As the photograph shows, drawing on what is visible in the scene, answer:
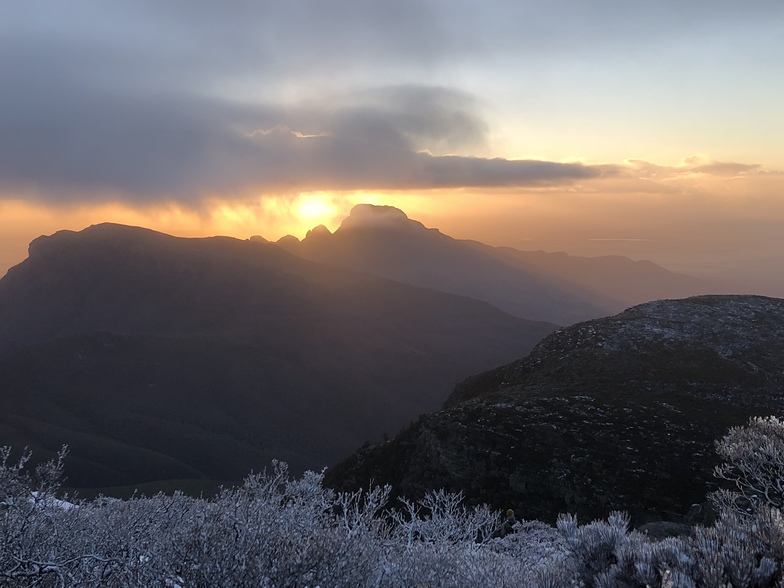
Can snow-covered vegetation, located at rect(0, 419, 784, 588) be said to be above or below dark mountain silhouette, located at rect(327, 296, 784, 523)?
above

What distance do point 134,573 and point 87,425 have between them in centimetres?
13089

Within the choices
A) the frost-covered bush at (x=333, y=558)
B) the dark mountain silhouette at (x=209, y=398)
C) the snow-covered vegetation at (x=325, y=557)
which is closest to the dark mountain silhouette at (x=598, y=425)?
the snow-covered vegetation at (x=325, y=557)

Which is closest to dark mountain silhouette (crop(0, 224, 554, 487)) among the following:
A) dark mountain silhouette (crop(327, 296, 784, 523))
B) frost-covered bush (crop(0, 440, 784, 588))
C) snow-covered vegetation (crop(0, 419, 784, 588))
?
dark mountain silhouette (crop(327, 296, 784, 523))

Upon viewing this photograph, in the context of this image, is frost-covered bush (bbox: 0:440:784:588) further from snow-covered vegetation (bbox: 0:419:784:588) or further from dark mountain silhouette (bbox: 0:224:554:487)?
dark mountain silhouette (bbox: 0:224:554:487)

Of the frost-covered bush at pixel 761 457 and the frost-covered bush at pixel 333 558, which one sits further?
the frost-covered bush at pixel 761 457

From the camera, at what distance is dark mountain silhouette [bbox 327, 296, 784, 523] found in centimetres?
3152

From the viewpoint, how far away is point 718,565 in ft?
21.7

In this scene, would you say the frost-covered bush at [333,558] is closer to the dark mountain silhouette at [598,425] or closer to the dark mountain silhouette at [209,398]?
the dark mountain silhouette at [598,425]

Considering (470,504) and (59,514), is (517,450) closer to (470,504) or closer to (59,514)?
(470,504)

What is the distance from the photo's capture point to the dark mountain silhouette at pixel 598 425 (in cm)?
3152

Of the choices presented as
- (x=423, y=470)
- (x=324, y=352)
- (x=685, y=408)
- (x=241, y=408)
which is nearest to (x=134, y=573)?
(x=423, y=470)

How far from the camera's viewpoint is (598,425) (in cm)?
3741

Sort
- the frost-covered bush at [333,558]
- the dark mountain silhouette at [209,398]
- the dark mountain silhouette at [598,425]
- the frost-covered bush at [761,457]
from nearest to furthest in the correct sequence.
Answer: the frost-covered bush at [333,558]
the frost-covered bush at [761,457]
the dark mountain silhouette at [598,425]
the dark mountain silhouette at [209,398]

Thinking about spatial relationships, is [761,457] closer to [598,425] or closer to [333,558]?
[333,558]
